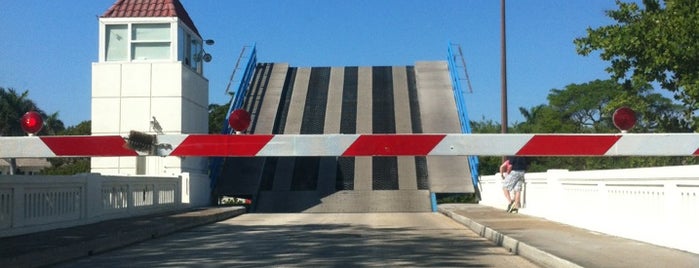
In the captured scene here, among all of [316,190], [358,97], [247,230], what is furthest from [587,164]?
[247,230]

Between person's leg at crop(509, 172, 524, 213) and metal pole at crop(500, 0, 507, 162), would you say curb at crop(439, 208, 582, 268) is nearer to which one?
person's leg at crop(509, 172, 524, 213)

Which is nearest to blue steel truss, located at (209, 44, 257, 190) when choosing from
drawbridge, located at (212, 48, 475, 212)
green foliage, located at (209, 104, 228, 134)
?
drawbridge, located at (212, 48, 475, 212)

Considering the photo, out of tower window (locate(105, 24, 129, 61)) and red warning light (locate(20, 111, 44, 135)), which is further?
tower window (locate(105, 24, 129, 61))

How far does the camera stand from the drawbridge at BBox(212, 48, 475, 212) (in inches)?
977

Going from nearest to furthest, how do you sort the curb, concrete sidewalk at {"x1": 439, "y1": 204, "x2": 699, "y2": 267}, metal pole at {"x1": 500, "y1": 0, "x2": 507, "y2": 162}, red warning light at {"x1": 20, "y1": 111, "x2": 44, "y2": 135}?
red warning light at {"x1": 20, "y1": 111, "x2": 44, "y2": 135} → concrete sidewalk at {"x1": 439, "y1": 204, "x2": 699, "y2": 267} → the curb → metal pole at {"x1": 500, "y1": 0, "x2": 507, "y2": 162}

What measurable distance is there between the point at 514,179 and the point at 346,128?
1131 cm

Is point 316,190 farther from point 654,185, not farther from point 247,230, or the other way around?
point 654,185

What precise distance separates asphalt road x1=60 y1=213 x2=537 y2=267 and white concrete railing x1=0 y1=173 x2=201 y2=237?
6.87ft

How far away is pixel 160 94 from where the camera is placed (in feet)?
77.1

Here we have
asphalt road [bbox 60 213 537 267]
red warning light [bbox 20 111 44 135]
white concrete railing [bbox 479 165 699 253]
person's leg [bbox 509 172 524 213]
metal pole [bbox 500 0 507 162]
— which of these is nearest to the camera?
red warning light [bbox 20 111 44 135]

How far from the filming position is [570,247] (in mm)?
10820

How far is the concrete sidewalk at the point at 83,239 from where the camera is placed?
9938mm

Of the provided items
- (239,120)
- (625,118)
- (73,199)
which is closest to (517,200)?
(625,118)

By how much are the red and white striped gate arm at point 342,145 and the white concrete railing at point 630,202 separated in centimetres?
141
